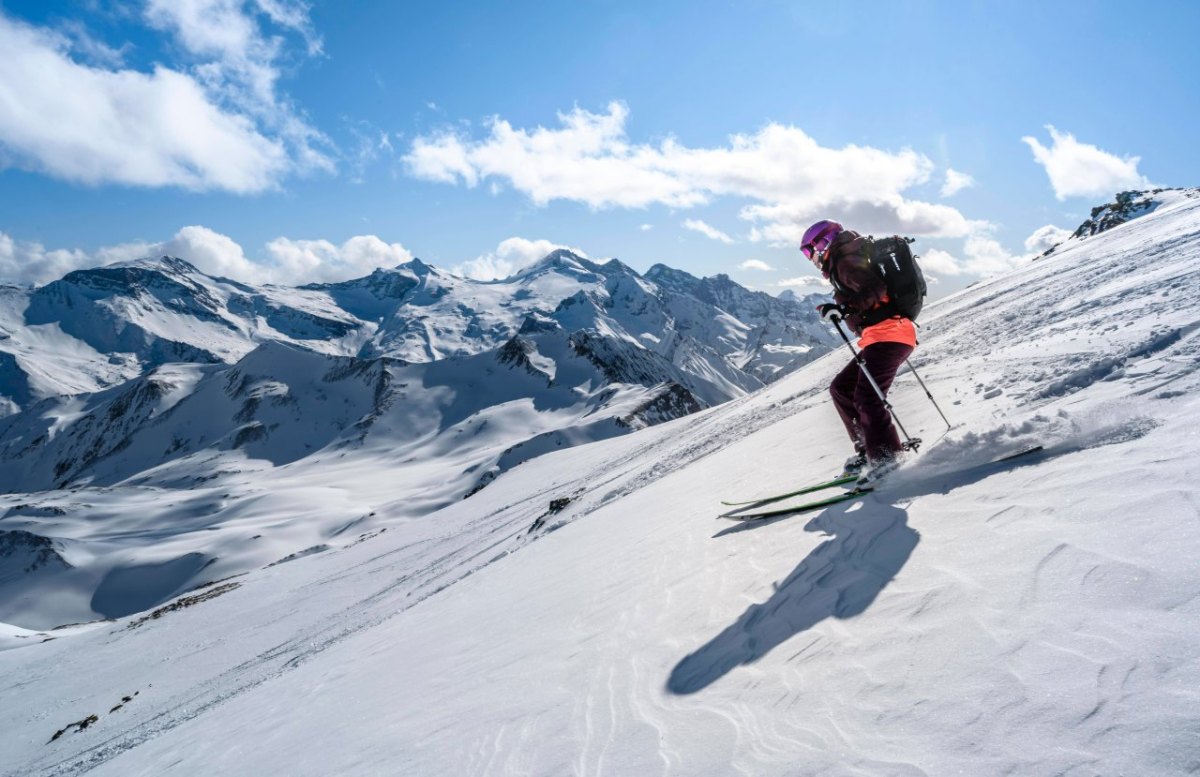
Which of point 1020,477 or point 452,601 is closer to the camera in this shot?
point 1020,477

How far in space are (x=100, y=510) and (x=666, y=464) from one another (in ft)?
362

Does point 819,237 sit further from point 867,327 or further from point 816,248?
point 867,327

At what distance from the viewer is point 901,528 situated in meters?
5.48

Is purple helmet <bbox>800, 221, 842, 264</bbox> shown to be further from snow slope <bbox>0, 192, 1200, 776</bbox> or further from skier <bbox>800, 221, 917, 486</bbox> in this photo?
snow slope <bbox>0, 192, 1200, 776</bbox>

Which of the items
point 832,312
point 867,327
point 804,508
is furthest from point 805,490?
point 832,312

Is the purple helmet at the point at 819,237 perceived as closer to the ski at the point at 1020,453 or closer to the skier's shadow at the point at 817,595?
the ski at the point at 1020,453

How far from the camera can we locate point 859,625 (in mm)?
4141

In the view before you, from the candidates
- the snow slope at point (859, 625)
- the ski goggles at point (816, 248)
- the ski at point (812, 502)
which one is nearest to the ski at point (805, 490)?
the ski at point (812, 502)

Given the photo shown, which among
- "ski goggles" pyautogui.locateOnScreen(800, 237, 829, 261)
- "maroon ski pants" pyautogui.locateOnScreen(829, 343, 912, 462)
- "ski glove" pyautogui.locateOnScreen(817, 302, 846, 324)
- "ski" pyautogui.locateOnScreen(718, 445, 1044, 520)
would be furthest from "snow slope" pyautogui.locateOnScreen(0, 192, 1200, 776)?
"ski goggles" pyautogui.locateOnScreen(800, 237, 829, 261)

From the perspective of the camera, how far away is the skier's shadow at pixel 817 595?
4457 mm

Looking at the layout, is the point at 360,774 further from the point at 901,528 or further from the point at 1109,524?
the point at 1109,524

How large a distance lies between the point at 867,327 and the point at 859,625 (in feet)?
15.2

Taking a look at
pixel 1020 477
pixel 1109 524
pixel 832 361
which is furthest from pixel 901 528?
pixel 832 361

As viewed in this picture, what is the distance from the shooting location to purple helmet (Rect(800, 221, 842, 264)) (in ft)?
26.3
